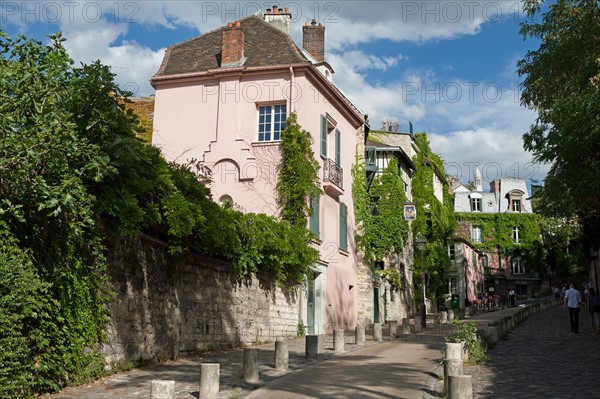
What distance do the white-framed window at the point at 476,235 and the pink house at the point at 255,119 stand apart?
4354 cm

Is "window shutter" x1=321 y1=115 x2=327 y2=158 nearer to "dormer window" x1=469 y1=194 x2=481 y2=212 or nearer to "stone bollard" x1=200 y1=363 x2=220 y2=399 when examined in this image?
"stone bollard" x1=200 y1=363 x2=220 y2=399

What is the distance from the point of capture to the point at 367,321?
2770 centimetres

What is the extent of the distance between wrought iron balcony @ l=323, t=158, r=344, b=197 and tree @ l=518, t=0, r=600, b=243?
684cm

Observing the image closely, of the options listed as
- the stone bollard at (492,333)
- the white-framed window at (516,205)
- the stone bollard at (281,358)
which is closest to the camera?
the stone bollard at (281,358)

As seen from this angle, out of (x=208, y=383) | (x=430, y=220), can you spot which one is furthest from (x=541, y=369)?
(x=430, y=220)

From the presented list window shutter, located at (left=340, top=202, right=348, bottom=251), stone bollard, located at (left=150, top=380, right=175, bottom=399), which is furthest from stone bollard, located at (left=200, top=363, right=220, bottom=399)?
window shutter, located at (left=340, top=202, right=348, bottom=251)

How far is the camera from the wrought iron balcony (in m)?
22.8

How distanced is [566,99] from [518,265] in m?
53.8

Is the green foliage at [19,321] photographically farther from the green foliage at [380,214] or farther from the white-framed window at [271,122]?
the green foliage at [380,214]

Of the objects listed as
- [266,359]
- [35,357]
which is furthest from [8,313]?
[266,359]

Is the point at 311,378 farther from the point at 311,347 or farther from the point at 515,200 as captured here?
the point at 515,200

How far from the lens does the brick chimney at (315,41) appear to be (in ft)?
90.7

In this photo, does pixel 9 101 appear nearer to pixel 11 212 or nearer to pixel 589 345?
pixel 11 212

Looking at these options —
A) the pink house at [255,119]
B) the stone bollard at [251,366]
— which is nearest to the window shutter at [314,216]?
the pink house at [255,119]
